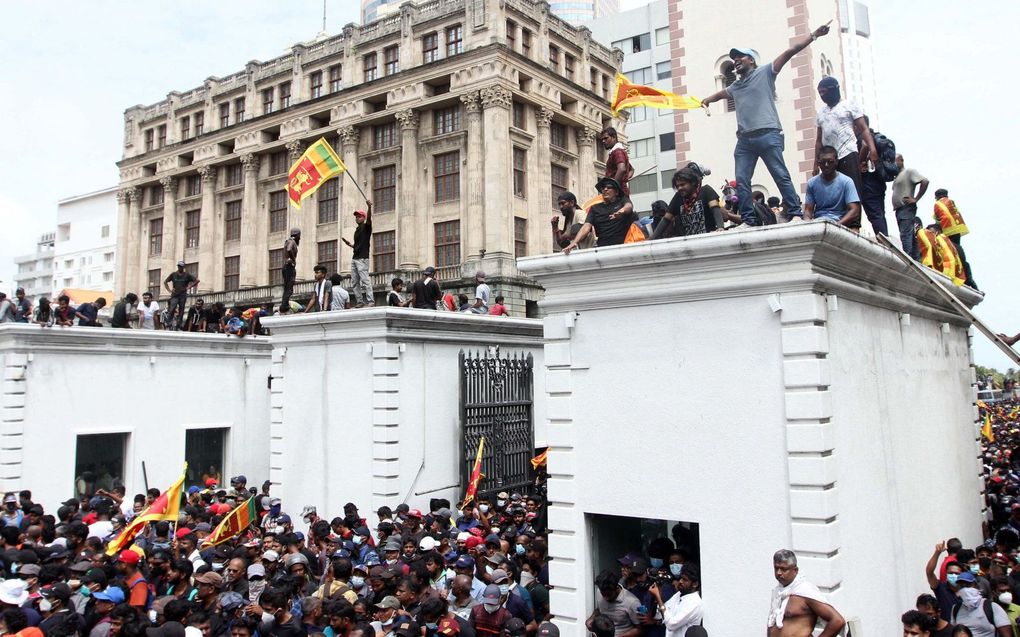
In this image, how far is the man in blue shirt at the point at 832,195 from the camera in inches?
330

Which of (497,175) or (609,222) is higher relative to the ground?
(497,175)

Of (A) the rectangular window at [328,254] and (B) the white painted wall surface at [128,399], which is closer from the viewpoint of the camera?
(B) the white painted wall surface at [128,399]

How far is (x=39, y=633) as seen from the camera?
22.8 feet

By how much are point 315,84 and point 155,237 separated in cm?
1898

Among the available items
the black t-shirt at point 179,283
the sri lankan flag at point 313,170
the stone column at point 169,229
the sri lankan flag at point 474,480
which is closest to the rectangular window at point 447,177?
the stone column at point 169,229

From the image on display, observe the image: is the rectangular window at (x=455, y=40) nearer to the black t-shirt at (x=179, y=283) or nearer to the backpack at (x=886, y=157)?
the black t-shirt at (x=179, y=283)

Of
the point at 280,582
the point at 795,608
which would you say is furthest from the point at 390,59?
the point at 795,608

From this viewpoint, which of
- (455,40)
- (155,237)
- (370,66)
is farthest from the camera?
(155,237)

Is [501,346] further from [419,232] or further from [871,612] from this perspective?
[419,232]

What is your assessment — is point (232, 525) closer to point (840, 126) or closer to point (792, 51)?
point (792, 51)

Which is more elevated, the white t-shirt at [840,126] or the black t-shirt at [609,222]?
the white t-shirt at [840,126]

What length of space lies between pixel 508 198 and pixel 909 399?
32666mm

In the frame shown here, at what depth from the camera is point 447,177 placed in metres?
43.4

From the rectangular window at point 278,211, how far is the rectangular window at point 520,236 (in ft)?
52.9
